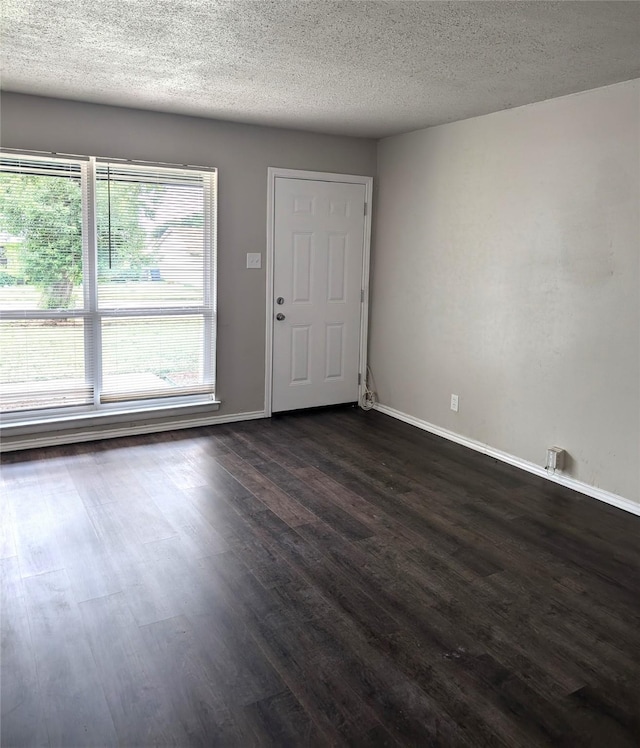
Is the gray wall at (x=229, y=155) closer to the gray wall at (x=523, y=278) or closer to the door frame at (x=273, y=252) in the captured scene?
the door frame at (x=273, y=252)

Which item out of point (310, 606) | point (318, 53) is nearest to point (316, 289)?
point (318, 53)

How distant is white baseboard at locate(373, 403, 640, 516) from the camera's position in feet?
12.0

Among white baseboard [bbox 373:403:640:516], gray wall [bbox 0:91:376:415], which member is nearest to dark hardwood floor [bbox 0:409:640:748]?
white baseboard [bbox 373:403:640:516]

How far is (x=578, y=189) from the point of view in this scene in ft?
12.3

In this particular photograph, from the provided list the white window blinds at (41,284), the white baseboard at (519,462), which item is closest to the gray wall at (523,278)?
the white baseboard at (519,462)

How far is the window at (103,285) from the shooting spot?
4.18 meters

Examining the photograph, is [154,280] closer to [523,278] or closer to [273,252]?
[273,252]

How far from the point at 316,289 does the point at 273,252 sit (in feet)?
1.70

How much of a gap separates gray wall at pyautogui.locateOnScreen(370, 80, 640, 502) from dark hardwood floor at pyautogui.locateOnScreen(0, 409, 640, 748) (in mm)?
486

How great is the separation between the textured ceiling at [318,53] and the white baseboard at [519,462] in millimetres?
2341

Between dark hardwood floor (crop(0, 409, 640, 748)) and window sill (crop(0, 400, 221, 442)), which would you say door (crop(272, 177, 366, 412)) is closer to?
window sill (crop(0, 400, 221, 442))

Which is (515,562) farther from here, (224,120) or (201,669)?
(224,120)

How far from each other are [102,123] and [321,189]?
71.2 inches

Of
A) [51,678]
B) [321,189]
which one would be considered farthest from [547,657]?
[321,189]
